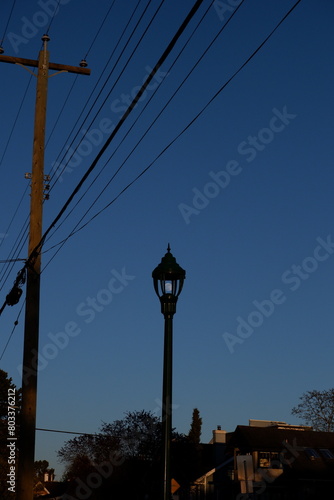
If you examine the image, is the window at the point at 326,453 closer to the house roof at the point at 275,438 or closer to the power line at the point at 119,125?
the house roof at the point at 275,438

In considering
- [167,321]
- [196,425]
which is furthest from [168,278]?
[196,425]

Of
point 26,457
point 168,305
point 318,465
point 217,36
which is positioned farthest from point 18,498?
point 318,465

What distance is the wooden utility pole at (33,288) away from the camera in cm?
1493

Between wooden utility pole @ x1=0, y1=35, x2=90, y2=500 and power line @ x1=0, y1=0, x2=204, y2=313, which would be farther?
wooden utility pole @ x1=0, y1=35, x2=90, y2=500

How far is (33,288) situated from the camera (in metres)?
16.4

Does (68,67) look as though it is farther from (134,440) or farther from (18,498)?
(134,440)

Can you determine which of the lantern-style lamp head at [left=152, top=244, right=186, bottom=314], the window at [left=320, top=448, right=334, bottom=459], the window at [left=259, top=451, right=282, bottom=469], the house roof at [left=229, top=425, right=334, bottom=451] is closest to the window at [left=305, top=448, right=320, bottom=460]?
the window at [left=320, top=448, right=334, bottom=459]

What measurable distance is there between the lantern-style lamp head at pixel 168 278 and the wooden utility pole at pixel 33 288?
627cm

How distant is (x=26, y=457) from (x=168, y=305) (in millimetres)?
6717

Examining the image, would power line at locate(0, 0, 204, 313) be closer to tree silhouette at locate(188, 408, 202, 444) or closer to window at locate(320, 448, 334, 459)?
window at locate(320, 448, 334, 459)

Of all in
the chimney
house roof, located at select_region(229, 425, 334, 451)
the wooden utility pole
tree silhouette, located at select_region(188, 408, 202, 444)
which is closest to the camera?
the wooden utility pole

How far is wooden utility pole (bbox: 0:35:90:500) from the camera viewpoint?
14930mm

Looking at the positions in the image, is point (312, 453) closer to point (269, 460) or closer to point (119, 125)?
point (269, 460)

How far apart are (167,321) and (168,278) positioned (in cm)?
66
